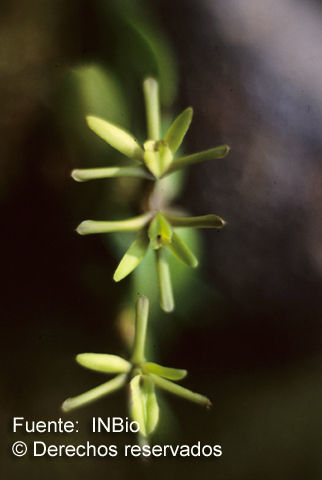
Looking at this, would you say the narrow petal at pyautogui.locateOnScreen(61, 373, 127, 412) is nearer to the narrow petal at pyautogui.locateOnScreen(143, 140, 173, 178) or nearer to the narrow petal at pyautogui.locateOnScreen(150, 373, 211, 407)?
the narrow petal at pyautogui.locateOnScreen(150, 373, 211, 407)

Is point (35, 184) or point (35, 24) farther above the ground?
point (35, 24)

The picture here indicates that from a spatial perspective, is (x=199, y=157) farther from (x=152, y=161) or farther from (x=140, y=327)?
(x=140, y=327)

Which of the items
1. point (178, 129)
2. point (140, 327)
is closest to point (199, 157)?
point (178, 129)

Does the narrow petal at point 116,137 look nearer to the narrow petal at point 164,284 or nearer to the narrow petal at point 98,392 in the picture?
the narrow petal at point 164,284

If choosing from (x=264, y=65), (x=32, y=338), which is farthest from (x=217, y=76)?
(x=32, y=338)

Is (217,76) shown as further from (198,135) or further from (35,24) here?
(35,24)

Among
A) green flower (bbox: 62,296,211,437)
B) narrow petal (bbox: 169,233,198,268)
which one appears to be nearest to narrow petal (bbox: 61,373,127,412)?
green flower (bbox: 62,296,211,437)
